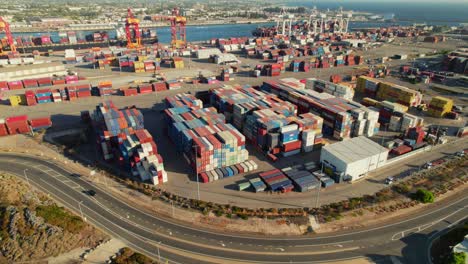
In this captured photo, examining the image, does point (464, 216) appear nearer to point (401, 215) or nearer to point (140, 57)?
point (401, 215)

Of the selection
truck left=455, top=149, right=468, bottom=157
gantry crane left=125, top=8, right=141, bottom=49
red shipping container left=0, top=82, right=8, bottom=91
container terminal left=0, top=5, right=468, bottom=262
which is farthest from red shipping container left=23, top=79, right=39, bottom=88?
truck left=455, top=149, right=468, bottom=157

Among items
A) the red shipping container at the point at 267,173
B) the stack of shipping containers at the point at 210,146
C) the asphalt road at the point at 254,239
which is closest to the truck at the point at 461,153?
the asphalt road at the point at 254,239

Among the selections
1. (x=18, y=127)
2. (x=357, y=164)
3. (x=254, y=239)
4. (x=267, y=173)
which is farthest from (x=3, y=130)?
(x=357, y=164)

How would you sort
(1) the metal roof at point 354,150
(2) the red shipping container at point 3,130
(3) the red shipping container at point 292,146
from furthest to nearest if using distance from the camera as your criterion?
(2) the red shipping container at point 3,130, (3) the red shipping container at point 292,146, (1) the metal roof at point 354,150

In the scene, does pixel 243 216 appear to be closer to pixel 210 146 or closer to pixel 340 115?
pixel 210 146

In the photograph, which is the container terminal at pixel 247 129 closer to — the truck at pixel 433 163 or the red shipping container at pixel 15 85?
the red shipping container at pixel 15 85
